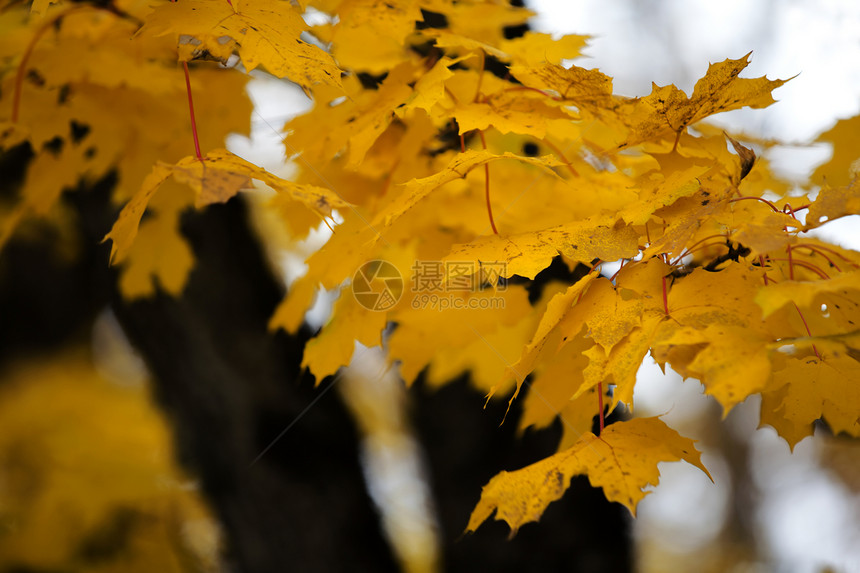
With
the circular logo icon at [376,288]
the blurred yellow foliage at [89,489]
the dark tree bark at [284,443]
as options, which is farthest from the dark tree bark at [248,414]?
the circular logo icon at [376,288]

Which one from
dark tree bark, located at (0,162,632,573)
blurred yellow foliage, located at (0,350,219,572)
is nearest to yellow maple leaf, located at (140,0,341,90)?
dark tree bark, located at (0,162,632,573)

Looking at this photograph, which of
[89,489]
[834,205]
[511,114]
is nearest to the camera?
[834,205]

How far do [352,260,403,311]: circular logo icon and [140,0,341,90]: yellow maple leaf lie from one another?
0.46 metres

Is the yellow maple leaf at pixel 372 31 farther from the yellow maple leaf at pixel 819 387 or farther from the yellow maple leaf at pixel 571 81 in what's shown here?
the yellow maple leaf at pixel 819 387

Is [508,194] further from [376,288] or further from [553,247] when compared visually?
[553,247]

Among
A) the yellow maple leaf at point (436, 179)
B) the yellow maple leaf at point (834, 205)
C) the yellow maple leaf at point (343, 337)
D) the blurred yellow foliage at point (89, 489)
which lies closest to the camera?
the yellow maple leaf at point (834, 205)

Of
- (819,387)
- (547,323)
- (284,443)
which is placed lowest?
(284,443)

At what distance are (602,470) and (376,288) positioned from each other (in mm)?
630

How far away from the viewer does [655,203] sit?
0.78 metres

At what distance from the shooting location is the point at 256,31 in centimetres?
85

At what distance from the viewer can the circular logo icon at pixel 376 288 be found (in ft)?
3.90

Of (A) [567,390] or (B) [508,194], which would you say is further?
(B) [508,194]

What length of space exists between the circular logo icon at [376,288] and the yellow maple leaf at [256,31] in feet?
1.50

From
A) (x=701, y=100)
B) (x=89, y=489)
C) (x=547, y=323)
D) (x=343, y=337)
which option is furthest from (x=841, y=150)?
(x=89, y=489)
